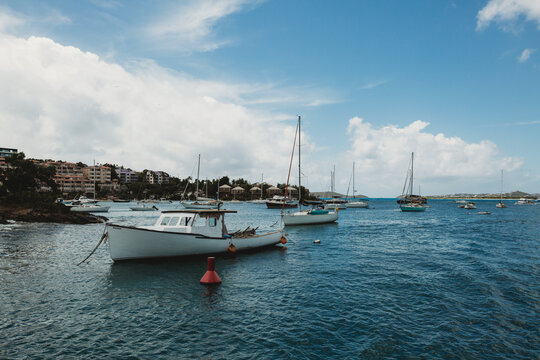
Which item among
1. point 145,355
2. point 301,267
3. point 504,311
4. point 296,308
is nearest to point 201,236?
point 301,267

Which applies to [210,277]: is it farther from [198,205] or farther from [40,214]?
[198,205]

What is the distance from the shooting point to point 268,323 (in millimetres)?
11898

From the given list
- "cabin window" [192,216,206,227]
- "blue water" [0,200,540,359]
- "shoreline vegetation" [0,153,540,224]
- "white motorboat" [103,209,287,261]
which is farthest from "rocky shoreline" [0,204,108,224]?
"cabin window" [192,216,206,227]

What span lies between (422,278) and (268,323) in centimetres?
1171

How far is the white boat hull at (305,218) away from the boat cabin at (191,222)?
2635 centimetres

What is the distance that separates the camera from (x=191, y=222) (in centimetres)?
2289

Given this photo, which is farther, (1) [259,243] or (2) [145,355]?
(1) [259,243]

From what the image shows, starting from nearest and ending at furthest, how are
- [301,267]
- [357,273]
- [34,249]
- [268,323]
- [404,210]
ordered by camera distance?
[268,323], [357,273], [301,267], [34,249], [404,210]

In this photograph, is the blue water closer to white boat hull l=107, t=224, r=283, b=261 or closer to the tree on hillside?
white boat hull l=107, t=224, r=283, b=261

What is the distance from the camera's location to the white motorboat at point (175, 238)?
20.8 meters

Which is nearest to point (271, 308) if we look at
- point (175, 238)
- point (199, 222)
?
point (175, 238)

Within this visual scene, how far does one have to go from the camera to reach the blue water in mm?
9852

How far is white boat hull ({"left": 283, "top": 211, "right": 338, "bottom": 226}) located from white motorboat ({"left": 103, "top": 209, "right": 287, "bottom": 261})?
79.6 feet

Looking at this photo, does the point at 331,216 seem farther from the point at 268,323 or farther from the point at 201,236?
the point at 268,323
